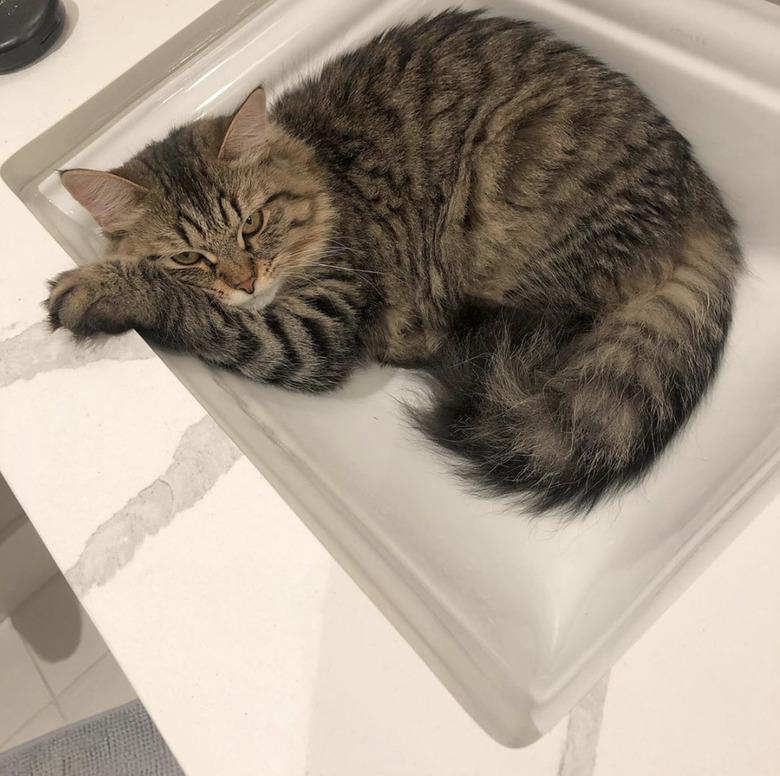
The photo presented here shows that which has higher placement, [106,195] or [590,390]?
[106,195]

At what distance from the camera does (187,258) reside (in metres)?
0.93

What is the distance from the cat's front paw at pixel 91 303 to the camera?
80 centimetres

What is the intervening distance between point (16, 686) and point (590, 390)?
152cm

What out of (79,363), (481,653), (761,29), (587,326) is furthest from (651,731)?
(761,29)

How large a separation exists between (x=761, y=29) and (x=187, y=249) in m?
0.81

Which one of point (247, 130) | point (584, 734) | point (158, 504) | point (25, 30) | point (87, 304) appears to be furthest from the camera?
point (25, 30)

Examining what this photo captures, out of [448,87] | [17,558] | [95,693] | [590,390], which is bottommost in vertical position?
[95,693]

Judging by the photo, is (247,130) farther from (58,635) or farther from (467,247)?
(58,635)

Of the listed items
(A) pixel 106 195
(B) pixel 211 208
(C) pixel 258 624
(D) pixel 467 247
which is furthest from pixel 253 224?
(C) pixel 258 624

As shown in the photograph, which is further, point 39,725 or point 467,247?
point 39,725

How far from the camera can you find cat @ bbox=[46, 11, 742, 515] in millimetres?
842

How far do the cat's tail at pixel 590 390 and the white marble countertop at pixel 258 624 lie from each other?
0.75ft

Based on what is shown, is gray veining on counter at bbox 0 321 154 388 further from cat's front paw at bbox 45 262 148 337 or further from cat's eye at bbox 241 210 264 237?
cat's eye at bbox 241 210 264 237

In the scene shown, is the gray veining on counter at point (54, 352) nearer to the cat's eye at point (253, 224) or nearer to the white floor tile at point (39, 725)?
the cat's eye at point (253, 224)
